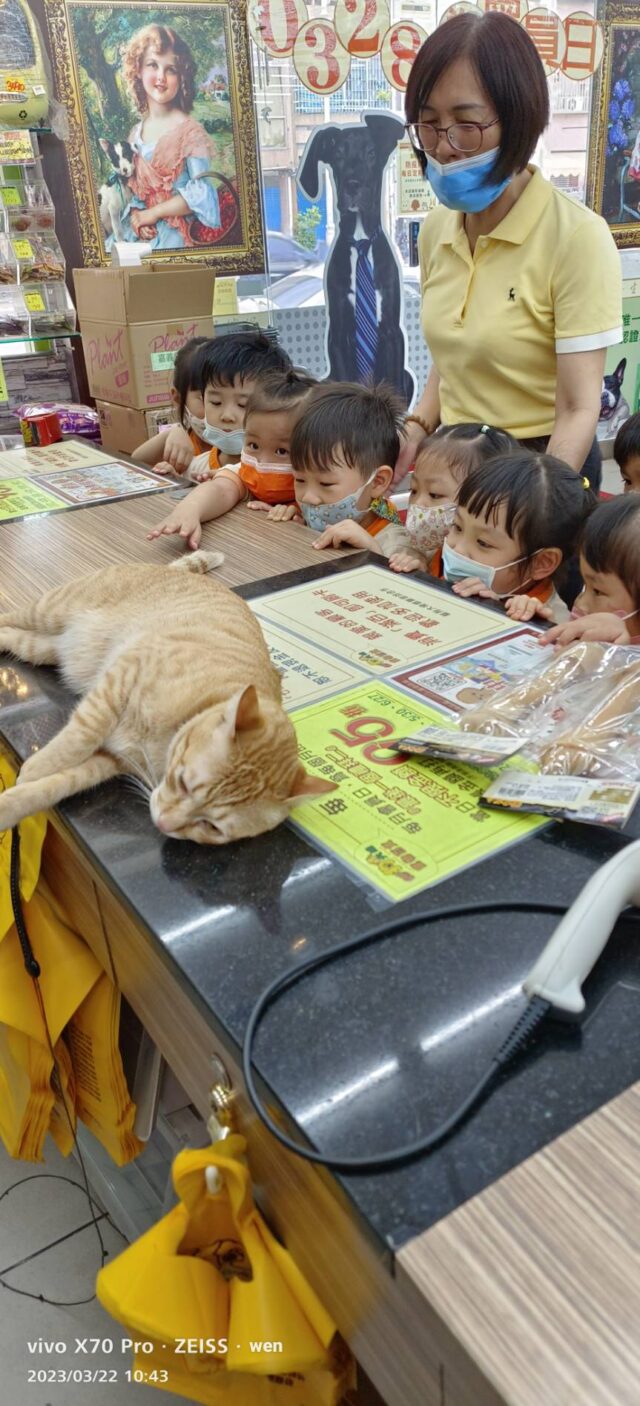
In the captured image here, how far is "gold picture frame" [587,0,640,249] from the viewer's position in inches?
165

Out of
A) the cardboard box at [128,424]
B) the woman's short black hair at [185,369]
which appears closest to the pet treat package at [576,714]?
the woman's short black hair at [185,369]

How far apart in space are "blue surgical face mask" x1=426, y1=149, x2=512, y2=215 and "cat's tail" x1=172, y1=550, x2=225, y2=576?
2.85 ft

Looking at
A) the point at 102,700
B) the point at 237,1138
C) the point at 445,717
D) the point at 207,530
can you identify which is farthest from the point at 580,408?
the point at 237,1138

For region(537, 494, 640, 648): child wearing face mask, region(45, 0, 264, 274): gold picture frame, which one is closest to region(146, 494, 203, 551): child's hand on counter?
region(537, 494, 640, 648): child wearing face mask

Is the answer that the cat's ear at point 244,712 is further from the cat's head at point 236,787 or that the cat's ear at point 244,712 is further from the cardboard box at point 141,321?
the cardboard box at point 141,321

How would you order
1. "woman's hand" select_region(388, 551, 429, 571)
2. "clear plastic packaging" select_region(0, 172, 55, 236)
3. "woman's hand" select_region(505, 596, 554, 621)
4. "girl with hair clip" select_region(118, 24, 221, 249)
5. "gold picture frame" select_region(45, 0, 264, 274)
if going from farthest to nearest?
"girl with hair clip" select_region(118, 24, 221, 249) < "gold picture frame" select_region(45, 0, 264, 274) < "clear plastic packaging" select_region(0, 172, 55, 236) < "woman's hand" select_region(388, 551, 429, 571) < "woman's hand" select_region(505, 596, 554, 621)

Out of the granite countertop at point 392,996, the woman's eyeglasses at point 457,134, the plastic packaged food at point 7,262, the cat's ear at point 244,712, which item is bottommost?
the granite countertop at point 392,996

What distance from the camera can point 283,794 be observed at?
84 centimetres

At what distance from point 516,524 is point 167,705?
2.57ft

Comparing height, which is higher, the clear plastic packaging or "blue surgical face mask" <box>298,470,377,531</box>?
the clear plastic packaging

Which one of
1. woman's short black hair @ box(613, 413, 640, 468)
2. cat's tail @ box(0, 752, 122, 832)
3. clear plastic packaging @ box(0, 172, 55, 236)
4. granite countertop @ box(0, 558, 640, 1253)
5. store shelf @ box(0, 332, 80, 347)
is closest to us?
granite countertop @ box(0, 558, 640, 1253)

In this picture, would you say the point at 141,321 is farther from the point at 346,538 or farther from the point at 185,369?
the point at 346,538

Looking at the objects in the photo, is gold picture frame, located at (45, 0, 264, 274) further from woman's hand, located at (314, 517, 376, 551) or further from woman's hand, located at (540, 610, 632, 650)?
woman's hand, located at (540, 610, 632, 650)

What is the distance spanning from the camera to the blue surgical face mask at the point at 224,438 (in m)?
2.32
